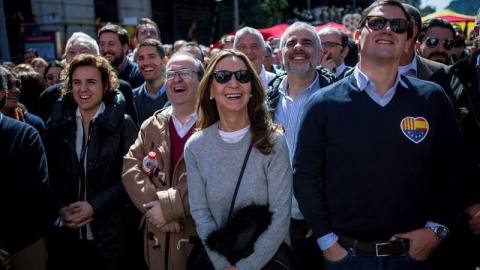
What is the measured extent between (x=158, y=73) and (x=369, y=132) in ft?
10.7

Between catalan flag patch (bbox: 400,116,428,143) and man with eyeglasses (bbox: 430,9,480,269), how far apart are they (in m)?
0.65

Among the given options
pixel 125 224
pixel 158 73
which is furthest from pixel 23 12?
pixel 125 224

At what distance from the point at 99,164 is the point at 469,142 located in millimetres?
2845

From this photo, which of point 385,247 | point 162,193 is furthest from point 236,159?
point 385,247

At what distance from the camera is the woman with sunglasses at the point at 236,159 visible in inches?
107

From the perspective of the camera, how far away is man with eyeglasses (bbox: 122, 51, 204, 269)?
3.11m

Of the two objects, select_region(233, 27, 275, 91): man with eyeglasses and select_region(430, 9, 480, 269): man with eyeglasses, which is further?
select_region(233, 27, 275, 91): man with eyeglasses

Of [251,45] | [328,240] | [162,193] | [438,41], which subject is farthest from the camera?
[251,45]

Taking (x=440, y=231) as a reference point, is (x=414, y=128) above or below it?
above

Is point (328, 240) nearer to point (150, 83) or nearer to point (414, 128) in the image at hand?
point (414, 128)

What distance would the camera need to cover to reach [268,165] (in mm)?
2740

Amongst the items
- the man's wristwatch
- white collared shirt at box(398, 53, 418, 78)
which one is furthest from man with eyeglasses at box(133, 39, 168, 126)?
the man's wristwatch

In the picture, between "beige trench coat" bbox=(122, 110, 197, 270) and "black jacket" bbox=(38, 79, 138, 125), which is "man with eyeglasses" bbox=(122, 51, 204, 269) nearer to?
"beige trench coat" bbox=(122, 110, 197, 270)

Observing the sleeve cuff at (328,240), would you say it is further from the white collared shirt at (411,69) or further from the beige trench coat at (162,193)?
the white collared shirt at (411,69)
